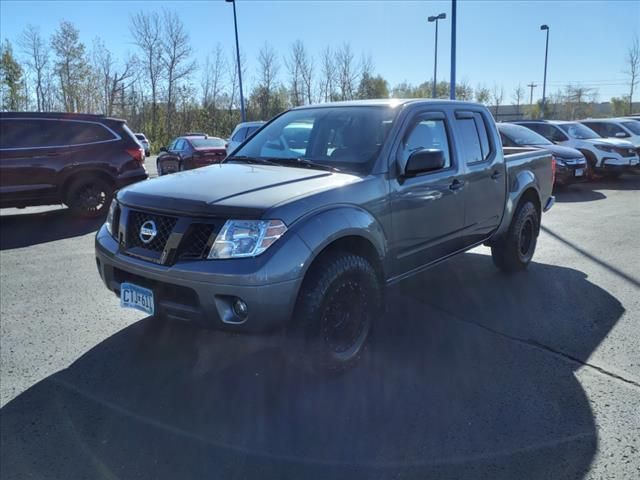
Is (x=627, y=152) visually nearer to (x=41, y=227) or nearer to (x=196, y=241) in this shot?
(x=41, y=227)

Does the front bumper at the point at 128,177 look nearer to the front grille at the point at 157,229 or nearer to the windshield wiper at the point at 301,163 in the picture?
the windshield wiper at the point at 301,163

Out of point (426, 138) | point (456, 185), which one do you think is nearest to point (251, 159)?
point (426, 138)

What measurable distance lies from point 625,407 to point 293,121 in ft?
10.9

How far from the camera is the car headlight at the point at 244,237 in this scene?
9.43 feet

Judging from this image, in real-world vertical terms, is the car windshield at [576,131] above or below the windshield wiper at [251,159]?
above

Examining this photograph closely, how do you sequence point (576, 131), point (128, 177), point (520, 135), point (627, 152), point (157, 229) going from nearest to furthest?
point (157, 229) → point (128, 177) → point (520, 135) → point (627, 152) → point (576, 131)

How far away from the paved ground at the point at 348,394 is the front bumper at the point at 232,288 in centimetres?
58

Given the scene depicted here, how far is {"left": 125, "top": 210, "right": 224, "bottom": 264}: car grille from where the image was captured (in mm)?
2943

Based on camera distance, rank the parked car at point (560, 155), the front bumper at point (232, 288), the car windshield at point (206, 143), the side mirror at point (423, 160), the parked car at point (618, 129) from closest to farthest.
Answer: the front bumper at point (232, 288)
the side mirror at point (423, 160)
the parked car at point (560, 155)
the car windshield at point (206, 143)
the parked car at point (618, 129)

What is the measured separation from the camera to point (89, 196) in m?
9.27

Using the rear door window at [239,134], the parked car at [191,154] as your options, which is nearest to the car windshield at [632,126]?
the rear door window at [239,134]

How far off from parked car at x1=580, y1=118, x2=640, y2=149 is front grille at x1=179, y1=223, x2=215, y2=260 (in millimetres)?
17061

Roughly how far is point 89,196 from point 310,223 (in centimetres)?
752

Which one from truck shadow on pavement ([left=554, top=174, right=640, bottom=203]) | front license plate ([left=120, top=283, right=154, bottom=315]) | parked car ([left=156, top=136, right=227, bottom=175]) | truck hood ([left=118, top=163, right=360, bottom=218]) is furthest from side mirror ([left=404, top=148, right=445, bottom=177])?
parked car ([left=156, top=136, right=227, bottom=175])
